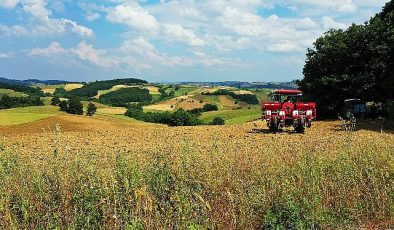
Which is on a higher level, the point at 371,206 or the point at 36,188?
the point at 36,188

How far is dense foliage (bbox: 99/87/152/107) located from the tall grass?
133628mm

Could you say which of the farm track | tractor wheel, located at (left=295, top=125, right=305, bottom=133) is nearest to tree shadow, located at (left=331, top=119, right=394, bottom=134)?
the farm track

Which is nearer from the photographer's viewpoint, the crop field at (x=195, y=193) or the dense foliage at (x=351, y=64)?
the crop field at (x=195, y=193)

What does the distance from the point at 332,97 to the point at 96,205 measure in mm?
26364

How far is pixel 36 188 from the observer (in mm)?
6312

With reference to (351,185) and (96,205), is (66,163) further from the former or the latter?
(351,185)

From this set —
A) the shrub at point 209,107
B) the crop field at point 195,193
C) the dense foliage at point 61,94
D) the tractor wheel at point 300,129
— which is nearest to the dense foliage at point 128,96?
the dense foliage at point 61,94

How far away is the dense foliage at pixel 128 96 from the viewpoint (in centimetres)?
14400

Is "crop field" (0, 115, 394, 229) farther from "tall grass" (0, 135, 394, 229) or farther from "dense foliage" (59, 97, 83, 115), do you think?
"dense foliage" (59, 97, 83, 115)

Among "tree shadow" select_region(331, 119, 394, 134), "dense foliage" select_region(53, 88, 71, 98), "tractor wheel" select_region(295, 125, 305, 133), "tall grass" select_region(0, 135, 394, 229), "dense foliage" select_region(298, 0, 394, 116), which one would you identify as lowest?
"dense foliage" select_region(53, 88, 71, 98)

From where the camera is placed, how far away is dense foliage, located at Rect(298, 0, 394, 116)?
2752cm

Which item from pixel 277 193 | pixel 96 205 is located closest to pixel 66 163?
pixel 96 205

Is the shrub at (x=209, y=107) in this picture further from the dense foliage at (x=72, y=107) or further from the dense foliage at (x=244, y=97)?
the dense foliage at (x=72, y=107)

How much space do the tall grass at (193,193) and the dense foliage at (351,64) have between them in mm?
21236
